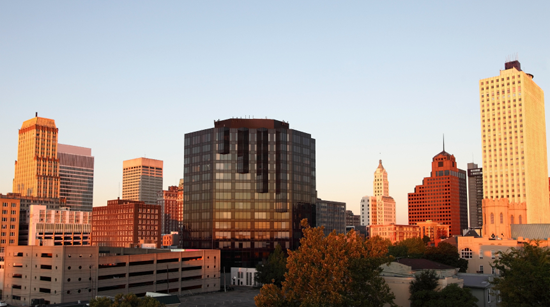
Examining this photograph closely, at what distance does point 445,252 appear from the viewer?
163125 mm

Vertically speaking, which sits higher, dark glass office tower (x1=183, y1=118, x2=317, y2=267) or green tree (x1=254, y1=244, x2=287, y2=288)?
dark glass office tower (x1=183, y1=118, x2=317, y2=267)

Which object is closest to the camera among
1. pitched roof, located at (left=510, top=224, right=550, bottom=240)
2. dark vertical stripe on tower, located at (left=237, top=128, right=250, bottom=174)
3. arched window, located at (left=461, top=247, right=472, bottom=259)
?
arched window, located at (left=461, top=247, right=472, bottom=259)

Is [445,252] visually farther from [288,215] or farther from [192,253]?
[192,253]

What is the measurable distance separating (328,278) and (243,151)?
120541 millimetres

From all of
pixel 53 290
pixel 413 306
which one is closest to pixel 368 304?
pixel 413 306

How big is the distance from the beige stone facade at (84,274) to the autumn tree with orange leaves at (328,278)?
70.5m

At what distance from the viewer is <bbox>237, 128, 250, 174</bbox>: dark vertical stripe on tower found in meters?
191

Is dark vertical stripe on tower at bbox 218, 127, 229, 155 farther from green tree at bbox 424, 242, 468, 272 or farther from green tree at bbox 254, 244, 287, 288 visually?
green tree at bbox 424, 242, 468, 272

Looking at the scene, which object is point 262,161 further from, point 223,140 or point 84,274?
point 84,274

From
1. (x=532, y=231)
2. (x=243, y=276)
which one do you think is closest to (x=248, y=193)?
(x=243, y=276)

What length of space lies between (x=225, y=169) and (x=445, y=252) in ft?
266

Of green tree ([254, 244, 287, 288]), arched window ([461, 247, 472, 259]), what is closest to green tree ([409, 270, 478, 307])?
green tree ([254, 244, 287, 288])

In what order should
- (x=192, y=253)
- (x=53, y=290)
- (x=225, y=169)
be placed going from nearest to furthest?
1. (x=53, y=290)
2. (x=192, y=253)
3. (x=225, y=169)

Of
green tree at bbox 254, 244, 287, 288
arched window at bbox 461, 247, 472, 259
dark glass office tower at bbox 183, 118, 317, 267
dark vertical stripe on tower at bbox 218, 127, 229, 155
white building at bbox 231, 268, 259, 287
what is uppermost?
dark vertical stripe on tower at bbox 218, 127, 229, 155
